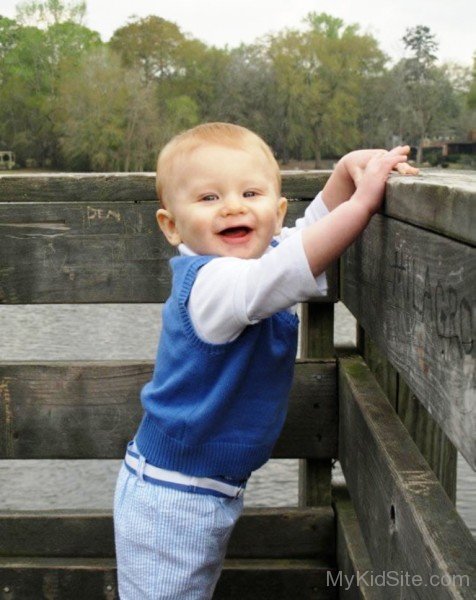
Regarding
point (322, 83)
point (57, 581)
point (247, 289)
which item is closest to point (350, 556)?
point (57, 581)

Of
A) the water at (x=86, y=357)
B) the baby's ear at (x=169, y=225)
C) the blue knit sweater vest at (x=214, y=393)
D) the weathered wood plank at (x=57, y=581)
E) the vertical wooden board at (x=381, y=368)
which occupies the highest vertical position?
the baby's ear at (x=169, y=225)

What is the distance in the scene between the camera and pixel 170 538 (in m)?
2.19

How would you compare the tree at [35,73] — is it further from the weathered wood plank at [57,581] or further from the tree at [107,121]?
the weathered wood plank at [57,581]

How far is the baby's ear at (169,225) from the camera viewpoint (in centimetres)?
222

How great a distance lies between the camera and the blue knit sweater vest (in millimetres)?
2082

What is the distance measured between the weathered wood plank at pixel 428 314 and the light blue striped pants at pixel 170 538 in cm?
50

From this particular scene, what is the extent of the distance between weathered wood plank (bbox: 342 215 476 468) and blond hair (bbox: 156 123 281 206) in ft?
0.94

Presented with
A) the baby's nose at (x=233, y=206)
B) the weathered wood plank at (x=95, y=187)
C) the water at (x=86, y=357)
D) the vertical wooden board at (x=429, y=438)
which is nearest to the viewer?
the baby's nose at (x=233, y=206)

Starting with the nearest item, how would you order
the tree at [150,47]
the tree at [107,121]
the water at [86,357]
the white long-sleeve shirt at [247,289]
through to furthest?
the white long-sleeve shirt at [247,289] < the water at [86,357] < the tree at [107,121] < the tree at [150,47]

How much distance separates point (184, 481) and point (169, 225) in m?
0.53

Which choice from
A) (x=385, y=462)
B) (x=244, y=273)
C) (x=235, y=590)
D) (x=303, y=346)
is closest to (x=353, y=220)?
(x=244, y=273)

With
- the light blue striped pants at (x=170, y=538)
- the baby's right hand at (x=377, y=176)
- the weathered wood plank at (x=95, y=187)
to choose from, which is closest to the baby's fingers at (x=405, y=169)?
the baby's right hand at (x=377, y=176)

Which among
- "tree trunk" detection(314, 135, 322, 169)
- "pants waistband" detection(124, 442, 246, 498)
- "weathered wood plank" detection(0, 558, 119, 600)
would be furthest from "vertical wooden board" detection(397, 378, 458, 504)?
"tree trunk" detection(314, 135, 322, 169)

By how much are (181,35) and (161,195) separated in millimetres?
96849
